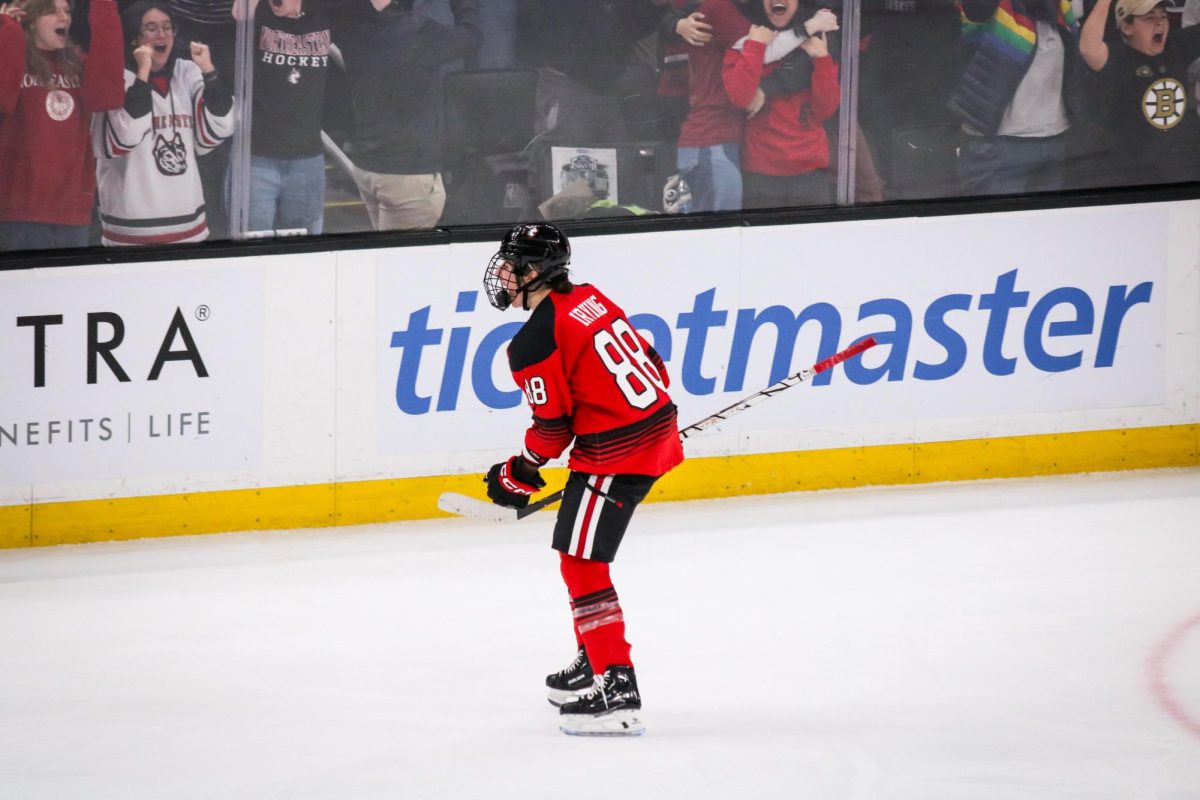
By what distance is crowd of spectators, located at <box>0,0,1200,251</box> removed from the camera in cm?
554

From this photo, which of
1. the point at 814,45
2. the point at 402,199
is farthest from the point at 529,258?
the point at 814,45

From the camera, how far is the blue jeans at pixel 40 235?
5496 mm

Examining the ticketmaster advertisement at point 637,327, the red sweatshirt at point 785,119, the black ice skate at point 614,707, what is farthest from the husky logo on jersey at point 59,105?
the black ice skate at point 614,707

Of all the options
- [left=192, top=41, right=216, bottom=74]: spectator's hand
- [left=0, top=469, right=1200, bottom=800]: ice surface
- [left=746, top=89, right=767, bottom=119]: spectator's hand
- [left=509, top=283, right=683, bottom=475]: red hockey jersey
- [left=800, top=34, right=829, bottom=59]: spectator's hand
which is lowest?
[left=0, top=469, right=1200, bottom=800]: ice surface

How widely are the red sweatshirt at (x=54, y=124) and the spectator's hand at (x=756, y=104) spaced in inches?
87.4

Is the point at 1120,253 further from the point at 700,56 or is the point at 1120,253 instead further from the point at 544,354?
the point at 544,354

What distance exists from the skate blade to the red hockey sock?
0.36 feet

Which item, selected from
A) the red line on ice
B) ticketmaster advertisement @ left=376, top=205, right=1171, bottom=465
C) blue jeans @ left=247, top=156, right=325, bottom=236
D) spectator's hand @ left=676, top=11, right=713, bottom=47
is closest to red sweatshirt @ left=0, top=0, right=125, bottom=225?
blue jeans @ left=247, top=156, right=325, bottom=236

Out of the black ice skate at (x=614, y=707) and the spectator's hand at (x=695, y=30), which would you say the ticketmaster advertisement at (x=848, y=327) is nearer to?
the spectator's hand at (x=695, y=30)

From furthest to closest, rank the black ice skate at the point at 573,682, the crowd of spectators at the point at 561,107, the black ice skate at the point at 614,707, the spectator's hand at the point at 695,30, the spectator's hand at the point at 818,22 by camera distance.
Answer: the spectator's hand at the point at 818,22, the spectator's hand at the point at 695,30, the crowd of spectators at the point at 561,107, the black ice skate at the point at 573,682, the black ice skate at the point at 614,707

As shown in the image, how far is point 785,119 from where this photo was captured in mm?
6203

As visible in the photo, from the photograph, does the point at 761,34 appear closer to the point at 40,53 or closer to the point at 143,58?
the point at 143,58

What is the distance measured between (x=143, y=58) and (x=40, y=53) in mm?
326

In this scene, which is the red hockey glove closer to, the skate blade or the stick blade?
the stick blade
